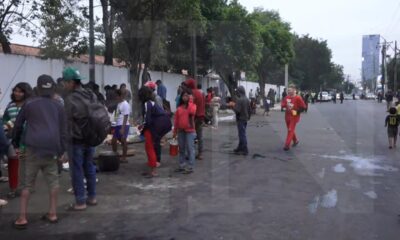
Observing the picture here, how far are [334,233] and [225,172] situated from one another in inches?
153

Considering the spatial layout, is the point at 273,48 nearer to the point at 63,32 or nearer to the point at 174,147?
the point at 63,32

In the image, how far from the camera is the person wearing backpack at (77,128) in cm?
632

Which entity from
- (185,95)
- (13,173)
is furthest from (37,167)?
Answer: (185,95)

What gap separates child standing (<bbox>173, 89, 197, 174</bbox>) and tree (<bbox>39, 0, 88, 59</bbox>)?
9698mm

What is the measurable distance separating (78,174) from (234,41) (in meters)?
23.5

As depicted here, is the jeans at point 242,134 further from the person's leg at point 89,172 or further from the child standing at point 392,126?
the person's leg at point 89,172

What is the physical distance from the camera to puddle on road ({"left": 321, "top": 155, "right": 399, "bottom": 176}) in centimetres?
962

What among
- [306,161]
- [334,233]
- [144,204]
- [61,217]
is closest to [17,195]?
[61,217]

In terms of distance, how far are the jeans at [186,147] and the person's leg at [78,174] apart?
292 cm

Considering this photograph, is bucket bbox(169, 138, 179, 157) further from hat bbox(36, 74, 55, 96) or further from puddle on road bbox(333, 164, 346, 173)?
hat bbox(36, 74, 55, 96)

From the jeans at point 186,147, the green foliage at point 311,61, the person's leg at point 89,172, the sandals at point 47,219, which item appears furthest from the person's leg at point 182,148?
the green foliage at point 311,61

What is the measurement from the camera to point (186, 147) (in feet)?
30.2

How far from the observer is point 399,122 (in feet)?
45.2

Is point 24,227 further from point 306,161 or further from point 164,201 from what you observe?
point 306,161
